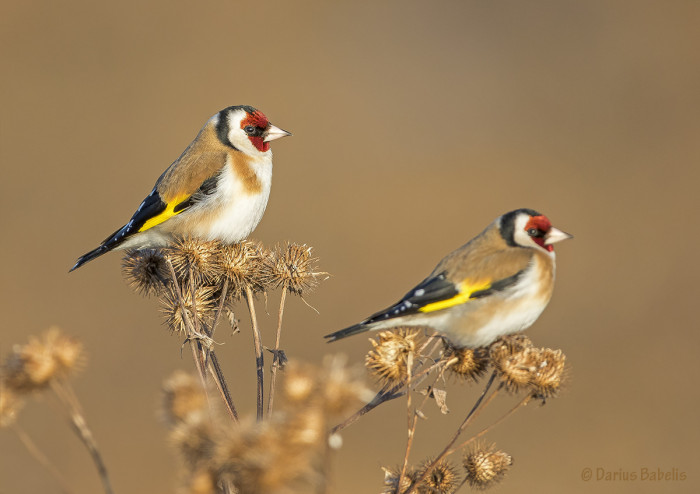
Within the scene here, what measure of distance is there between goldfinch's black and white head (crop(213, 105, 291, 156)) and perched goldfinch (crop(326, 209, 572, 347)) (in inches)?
77.5

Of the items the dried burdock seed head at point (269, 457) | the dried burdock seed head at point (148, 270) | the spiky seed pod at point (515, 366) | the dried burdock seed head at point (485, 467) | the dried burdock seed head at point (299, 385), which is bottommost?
the dried burdock seed head at point (485, 467)

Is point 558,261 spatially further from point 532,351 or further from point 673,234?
point 532,351

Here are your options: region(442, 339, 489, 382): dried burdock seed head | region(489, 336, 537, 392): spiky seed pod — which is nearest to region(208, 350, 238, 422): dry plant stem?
region(442, 339, 489, 382): dried burdock seed head

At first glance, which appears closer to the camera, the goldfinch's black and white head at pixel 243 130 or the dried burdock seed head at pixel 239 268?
the dried burdock seed head at pixel 239 268

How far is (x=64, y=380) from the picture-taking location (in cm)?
306

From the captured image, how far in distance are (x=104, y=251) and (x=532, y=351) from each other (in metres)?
3.09

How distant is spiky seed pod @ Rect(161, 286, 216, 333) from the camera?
4.74m

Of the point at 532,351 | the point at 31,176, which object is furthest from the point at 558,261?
the point at 532,351

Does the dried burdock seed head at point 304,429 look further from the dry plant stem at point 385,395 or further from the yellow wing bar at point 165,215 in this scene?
the yellow wing bar at point 165,215

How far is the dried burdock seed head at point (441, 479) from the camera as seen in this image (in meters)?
3.75

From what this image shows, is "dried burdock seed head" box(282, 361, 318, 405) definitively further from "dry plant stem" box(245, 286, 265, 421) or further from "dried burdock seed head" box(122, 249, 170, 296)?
"dried burdock seed head" box(122, 249, 170, 296)

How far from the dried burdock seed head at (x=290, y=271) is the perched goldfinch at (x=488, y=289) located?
56cm

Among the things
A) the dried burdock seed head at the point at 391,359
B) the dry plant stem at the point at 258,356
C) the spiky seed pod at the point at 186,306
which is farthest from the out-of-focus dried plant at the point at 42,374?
the spiky seed pod at the point at 186,306

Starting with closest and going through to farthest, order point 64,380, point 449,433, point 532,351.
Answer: point 64,380, point 532,351, point 449,433
